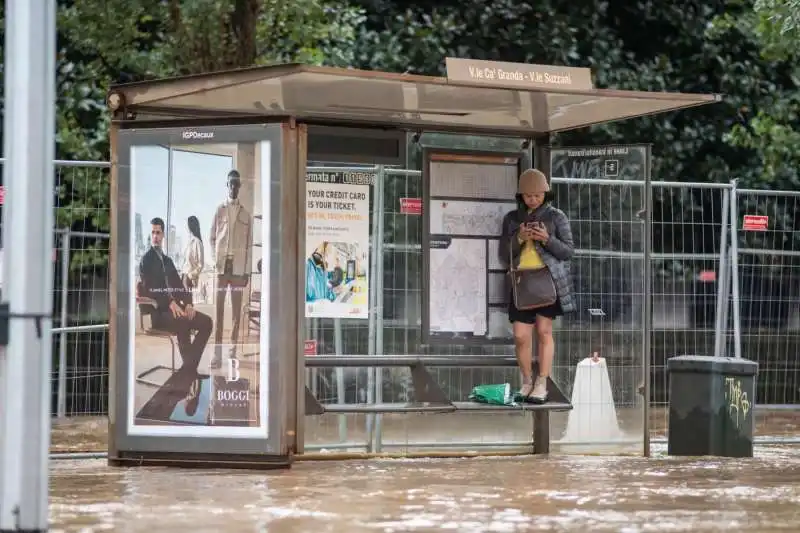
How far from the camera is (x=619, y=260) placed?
10.8m

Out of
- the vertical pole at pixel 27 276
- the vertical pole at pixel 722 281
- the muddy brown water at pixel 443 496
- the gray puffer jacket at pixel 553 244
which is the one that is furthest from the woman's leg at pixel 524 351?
the vertical pole at pixel 27 276

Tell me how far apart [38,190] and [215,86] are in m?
3.40

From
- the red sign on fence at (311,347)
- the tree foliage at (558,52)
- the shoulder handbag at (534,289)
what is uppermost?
the tree foliage at (558,52)

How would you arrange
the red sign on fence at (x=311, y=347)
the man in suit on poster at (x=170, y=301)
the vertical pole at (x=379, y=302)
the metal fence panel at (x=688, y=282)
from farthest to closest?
1. the metal fence panel at (x=688, y=282)
2. the vertical pole at (x=379, y=302)
3. the red sign on fence at (x=311, y=347)
4. the man in suit on poster at (x=170, y=301)

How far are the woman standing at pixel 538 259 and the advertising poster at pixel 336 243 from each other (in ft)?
3.61

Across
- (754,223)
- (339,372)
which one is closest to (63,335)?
(339,372)

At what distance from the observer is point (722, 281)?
496 inches

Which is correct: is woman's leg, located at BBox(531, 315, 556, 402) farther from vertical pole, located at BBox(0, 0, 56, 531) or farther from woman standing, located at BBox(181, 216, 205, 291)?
vertical pole, located at BBox(0, 0, 56, 531)

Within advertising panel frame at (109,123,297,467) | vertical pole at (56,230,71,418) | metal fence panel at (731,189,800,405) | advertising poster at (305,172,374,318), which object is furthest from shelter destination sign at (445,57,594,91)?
vertical pole at (56,230,71,418)

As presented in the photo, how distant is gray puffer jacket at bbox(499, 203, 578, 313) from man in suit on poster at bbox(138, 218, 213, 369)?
2540 mm

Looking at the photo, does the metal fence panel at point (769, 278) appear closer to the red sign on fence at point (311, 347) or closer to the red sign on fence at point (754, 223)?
the red sign on fence at point (754, 223)

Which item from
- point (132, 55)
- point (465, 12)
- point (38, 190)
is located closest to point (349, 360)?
point (38, 190)

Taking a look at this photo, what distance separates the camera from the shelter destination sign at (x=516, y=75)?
360 inches

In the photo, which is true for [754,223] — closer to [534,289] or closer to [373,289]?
[534,289]
